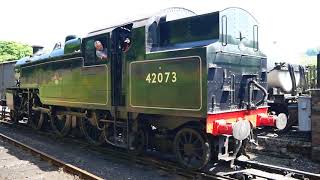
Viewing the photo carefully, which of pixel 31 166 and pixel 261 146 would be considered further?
pixel 261 146

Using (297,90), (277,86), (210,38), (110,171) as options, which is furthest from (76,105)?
(297,90)

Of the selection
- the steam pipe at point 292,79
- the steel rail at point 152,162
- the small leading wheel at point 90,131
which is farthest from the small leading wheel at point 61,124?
the steam pipe at point 292,79

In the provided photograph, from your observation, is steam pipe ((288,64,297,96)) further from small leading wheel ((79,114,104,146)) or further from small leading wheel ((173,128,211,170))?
small leading wheel ((173,128,211,170))

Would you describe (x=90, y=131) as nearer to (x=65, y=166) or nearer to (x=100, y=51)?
(x=65, y=166)

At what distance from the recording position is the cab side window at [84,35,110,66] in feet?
27.9

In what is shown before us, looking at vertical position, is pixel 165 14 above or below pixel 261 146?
above

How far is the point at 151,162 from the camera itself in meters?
7.82

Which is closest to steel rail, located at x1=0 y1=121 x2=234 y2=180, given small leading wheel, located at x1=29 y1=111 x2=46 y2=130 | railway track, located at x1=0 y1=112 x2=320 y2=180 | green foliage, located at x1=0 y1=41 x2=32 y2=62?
railway track, located at x1=0 y1=112 x2=320 y2=180

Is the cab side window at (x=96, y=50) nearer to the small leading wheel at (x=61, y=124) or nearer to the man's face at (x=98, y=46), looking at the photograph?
the man's face at (x=98, y=46)

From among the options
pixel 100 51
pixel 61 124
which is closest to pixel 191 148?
pixel 100 51

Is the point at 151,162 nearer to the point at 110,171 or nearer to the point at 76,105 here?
the point at 110,171

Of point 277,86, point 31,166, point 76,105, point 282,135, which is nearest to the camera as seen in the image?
point 31,166

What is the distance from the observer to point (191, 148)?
7.00m

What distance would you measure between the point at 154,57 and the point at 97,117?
2789 millimetres
